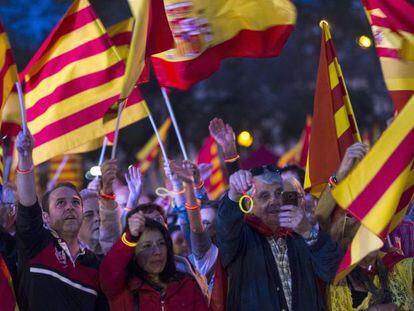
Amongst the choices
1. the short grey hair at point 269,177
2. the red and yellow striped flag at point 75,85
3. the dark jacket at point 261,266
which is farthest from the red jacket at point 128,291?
the red and yellow striped flag at point 75,85

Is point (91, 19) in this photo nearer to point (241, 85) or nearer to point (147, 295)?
point (147, 295)

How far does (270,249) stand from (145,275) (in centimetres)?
83

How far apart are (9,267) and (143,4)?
196 centimetres

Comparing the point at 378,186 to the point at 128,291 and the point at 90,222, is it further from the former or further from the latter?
the point at 90,222

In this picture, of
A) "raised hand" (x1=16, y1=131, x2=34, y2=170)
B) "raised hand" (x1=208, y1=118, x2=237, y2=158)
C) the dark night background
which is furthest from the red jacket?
the dark night background

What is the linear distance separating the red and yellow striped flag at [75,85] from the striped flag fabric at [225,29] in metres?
1.15

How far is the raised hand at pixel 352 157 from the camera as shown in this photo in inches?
332

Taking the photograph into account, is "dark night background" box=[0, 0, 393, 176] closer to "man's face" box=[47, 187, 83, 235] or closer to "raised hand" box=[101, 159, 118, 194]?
"raised hand" box=[101, 159, 118, 194]

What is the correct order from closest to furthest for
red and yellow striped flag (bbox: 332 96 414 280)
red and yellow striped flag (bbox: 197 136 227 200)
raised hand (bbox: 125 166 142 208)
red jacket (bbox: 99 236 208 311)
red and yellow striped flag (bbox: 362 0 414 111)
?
red and yellow striped flag (bbox: 332 96 414 280), red jacket (bbox: 99 236 208 311), red and yellow striped flag (bbox: 362 0 414 111), raised hand (bbox: 125 166 142 208), red and yellow striped flag (bbox: 197 136 227 200)

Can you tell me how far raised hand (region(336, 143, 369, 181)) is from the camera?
8.45 meters

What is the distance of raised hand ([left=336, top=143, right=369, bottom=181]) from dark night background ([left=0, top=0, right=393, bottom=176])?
670 inches

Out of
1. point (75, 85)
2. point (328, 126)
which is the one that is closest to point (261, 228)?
point (328, 126)

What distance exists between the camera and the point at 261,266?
8289mm

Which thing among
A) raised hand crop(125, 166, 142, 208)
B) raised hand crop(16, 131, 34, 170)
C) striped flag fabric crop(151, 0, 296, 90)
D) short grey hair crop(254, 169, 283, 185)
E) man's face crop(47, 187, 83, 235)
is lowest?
raised hand crop(125, 166, 142, 208)
